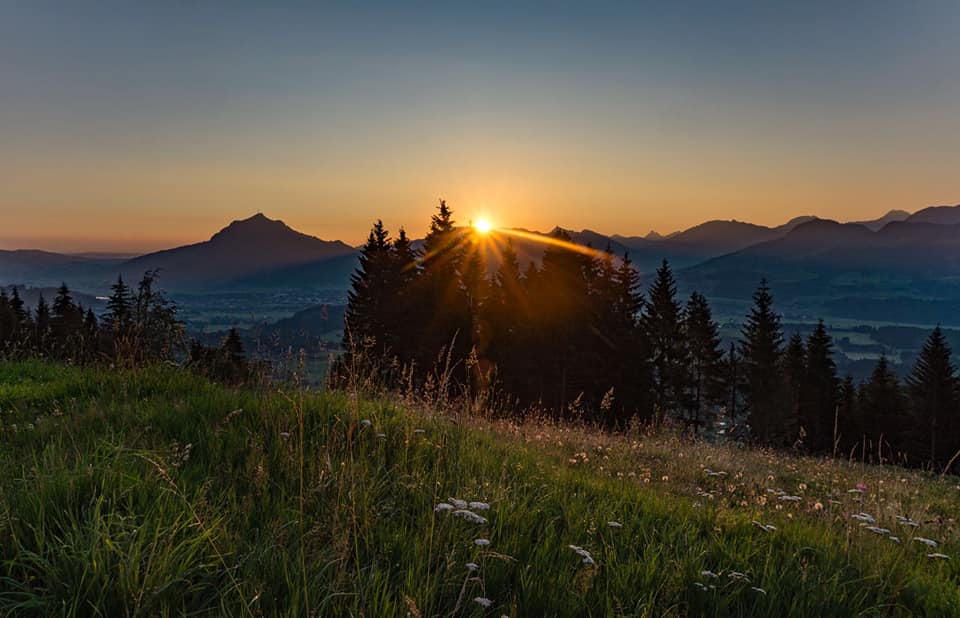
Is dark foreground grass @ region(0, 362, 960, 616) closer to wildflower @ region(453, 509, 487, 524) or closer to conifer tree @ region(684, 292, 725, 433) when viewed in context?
wildflower @ region(453, 509, 487, 524)

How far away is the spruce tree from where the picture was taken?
1652 inches

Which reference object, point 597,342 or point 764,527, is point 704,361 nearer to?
point 597,342

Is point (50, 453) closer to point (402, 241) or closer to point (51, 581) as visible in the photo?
point (51, 581)

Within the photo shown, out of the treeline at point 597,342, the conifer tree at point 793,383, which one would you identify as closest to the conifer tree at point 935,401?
the treeline at point 597,342

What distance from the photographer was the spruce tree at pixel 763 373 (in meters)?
42.0

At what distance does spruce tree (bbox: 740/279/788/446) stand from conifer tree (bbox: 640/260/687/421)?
663cm

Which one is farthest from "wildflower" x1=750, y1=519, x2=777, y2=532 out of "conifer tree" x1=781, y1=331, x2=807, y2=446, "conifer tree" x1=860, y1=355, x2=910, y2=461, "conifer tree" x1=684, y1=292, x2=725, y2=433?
"conifer tree" x1=860, y1=355, x2=910, y2=461

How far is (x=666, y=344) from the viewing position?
43250 mm

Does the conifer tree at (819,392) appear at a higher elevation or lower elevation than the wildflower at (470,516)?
lower

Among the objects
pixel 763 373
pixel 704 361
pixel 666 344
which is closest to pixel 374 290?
pixel 666 344

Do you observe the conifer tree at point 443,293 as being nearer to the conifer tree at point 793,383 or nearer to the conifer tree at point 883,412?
the conifer tree at point 793,383

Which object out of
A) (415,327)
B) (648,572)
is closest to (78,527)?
(648,572)

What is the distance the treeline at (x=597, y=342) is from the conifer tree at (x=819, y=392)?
61cm

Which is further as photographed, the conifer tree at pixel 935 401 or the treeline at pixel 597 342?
the conifer tree at pixel 935 401
